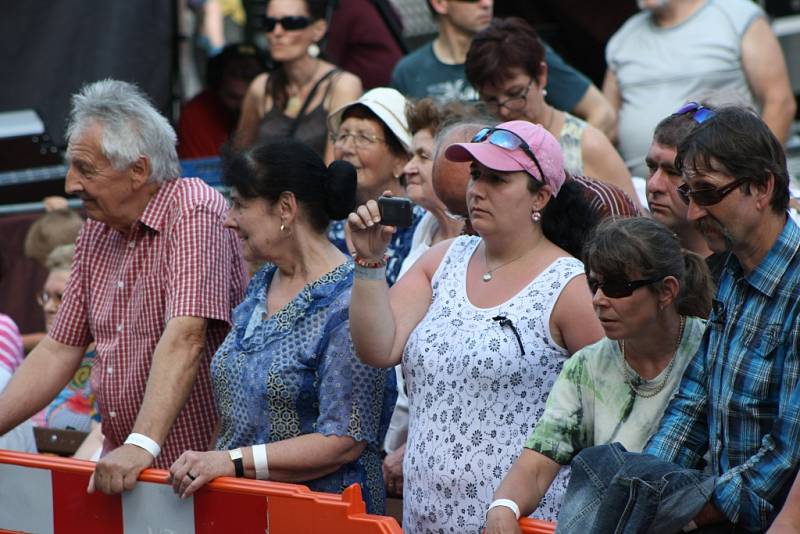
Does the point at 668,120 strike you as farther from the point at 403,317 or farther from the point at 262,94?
the point at 262,94

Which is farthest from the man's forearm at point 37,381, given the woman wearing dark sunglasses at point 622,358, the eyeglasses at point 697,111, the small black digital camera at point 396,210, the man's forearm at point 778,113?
the man's forearm at point 778,113

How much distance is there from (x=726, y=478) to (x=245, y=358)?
4.89ft

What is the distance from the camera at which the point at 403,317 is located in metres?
3.72

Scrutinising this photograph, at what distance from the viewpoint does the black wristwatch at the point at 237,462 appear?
3602 millimetres

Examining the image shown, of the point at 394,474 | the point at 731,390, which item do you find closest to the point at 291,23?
the point at 394,474

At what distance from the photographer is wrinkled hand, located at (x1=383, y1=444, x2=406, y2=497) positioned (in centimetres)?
434

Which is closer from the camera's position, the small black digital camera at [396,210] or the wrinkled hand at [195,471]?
the small black digital camera at [396,210]

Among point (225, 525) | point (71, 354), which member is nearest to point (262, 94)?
point (71, 354)

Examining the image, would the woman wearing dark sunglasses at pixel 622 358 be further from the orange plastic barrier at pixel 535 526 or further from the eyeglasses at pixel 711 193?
the eyeglasses at pixel 711 193

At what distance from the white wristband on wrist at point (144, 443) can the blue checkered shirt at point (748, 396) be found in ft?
4.88

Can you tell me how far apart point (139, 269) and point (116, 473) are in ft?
2.66

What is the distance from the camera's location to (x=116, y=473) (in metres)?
3.68

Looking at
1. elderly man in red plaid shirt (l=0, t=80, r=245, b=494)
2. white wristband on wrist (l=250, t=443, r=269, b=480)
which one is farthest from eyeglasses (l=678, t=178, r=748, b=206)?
elderly man in red plaid shirt (l=0, t=80, r=245, b=494)

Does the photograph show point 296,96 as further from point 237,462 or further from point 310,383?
point 237,462
